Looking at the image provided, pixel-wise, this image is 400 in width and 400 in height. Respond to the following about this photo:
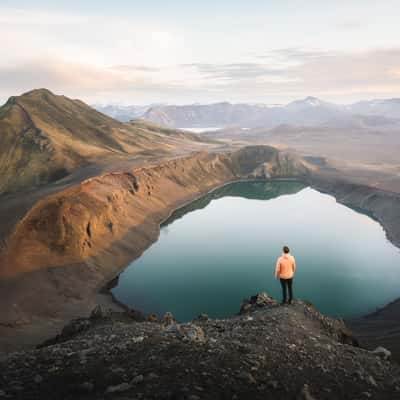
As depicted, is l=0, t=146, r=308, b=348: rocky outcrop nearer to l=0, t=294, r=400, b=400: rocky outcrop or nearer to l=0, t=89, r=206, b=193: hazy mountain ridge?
l=0, t=294, r=400, b=400: rocky outcrop

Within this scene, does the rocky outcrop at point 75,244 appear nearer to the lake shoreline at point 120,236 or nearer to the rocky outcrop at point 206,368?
the lake shoreline at point 120,236

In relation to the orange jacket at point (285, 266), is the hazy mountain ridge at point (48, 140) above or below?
above

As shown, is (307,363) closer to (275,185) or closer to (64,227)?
(64,227)

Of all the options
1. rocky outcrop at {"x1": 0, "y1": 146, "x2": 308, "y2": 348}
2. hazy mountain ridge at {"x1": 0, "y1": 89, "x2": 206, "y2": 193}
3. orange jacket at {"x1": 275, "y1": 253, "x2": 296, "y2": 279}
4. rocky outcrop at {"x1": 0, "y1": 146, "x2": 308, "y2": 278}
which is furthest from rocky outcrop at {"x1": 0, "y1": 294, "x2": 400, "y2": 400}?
hazy mountain ridge at {"x1": 0, "y1": 89, "x2": 206, "y2": 193}

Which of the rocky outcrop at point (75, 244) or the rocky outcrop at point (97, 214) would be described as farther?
the rocky outcrop at point (97, 214)

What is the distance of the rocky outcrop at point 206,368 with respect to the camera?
9.45m

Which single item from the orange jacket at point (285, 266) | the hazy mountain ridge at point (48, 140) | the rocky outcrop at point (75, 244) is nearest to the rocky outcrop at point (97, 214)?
the rocky outcrop at point (75, 244)

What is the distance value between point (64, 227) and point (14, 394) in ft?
136

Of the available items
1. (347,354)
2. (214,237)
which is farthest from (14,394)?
(214,237)

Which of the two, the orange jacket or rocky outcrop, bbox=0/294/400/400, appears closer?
rocky outcrop, bbox=0/294/400/400

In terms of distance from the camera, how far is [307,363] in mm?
12125

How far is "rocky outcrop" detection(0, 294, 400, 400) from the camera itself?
945 cm

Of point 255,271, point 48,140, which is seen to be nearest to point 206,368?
point 255,271

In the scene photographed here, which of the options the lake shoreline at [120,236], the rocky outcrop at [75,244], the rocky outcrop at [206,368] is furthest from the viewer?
the rocky outcrop at [75,244]
